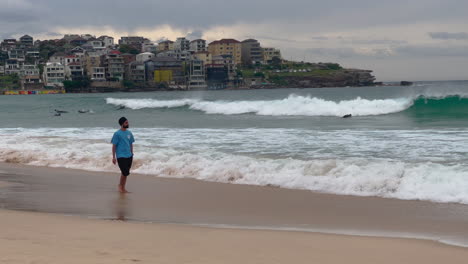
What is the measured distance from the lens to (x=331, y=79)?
152m

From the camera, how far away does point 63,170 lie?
12484 mm

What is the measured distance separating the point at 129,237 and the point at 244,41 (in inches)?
6443

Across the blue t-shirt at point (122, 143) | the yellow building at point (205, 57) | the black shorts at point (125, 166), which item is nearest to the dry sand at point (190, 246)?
the black shorts at point (125, 166)

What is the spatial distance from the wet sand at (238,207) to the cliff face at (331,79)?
444 ft

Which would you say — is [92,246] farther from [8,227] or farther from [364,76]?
[364,76]

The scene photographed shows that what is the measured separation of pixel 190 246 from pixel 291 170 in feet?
17.8

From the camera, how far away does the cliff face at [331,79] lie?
475 ft

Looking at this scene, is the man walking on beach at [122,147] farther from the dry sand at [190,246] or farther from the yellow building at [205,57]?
the yellow building at [205,57]

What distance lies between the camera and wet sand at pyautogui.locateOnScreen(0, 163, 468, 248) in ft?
21.8

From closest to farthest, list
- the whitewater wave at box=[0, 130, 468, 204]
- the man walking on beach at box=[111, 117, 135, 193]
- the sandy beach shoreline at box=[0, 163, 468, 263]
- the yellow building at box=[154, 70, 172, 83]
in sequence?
1. the sandy beach shoreline at box=[0, 163, 468, 263]
2. the whitewater wave at box=[0, 130, 468, 204]
3. the man walking on beach at box=[111, 117, 135, 193]
4. the yellow building at box=[154, 70, 172, 83]

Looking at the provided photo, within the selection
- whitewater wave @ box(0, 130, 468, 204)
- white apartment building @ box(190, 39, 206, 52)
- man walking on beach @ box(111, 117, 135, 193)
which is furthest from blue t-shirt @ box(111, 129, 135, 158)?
white apartment building @ box(190, 39, 206, 52)

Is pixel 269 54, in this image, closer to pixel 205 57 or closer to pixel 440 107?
pixel 205 57

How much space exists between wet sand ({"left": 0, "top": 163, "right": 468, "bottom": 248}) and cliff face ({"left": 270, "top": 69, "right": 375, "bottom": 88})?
135 m

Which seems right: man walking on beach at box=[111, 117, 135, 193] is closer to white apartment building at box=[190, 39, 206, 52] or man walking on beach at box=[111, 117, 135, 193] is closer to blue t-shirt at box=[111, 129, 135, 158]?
blue t-shirt at box=[111, 129, 135, 158]
